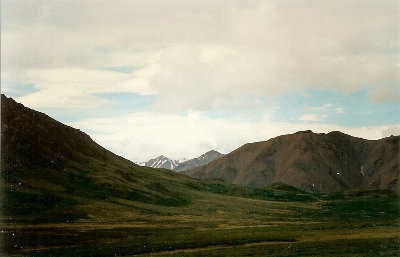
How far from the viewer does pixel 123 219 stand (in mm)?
124375

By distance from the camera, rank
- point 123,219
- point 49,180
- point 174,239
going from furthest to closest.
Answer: point 49,180 < point 123,219 < point 174,239

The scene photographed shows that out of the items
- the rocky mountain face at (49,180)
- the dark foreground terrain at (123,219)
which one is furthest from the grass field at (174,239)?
the rocky mountain face at (49,180)

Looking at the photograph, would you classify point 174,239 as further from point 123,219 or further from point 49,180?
point 49,180

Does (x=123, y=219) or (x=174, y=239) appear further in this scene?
(x=123, y=219)

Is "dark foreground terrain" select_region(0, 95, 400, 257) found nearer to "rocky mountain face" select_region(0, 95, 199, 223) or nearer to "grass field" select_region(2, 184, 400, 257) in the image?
"grass field" select_region(2, 184, 400, 257)

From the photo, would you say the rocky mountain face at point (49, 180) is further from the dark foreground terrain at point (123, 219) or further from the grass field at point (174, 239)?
the grass field at point (174, 239)

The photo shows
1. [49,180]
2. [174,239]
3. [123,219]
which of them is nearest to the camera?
[174,239]

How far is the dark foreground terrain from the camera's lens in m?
72.0

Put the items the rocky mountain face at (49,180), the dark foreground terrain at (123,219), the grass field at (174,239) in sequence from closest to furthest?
the grass field at (174,239), the dark foreground terrain at (123,219), the rocky mountain face at (49,180)

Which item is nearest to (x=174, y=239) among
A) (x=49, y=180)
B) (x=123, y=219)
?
(x=123, y=219)

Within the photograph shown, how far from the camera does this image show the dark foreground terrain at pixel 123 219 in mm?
72000

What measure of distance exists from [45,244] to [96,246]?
35.1 ft

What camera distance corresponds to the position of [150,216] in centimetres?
13475

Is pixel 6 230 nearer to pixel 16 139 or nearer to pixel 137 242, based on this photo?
Result: pixel 137 242
